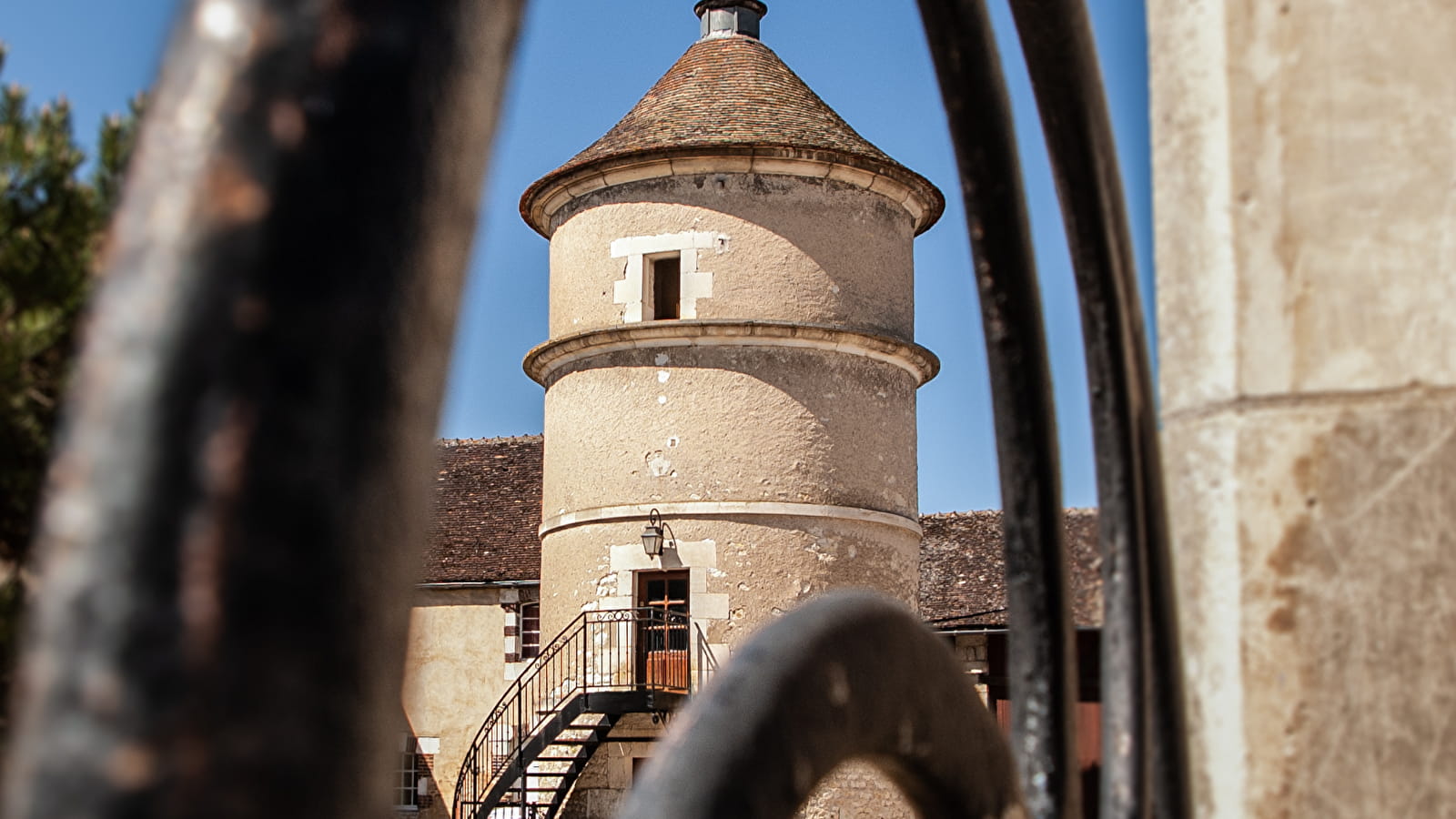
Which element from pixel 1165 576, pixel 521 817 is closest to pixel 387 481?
pixel 1165 576

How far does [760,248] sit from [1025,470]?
14730 mm

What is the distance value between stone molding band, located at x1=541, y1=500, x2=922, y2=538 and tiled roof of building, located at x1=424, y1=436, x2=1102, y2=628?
2751 mm

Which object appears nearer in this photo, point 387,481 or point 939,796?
→ point 387,481

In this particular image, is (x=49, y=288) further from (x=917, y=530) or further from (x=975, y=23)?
(x=917, y=530)

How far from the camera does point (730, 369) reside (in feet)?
→ 50.8

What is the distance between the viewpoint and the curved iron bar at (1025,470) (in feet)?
3.15

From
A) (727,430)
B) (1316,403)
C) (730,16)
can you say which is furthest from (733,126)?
(1316,403)

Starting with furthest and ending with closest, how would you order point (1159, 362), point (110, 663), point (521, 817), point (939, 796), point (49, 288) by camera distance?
1. point (521, 817)
2. point (49, 288)
3. point (1159, 362)
4. point (939, 796)
5. point (110, 663)

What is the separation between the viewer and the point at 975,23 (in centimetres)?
90

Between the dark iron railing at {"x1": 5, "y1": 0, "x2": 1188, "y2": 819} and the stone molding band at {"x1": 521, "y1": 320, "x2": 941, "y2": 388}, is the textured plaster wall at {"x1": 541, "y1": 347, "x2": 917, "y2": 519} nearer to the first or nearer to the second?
the stone molding band at {"x1": 521, "y1": 320, "x2": 941, "y2": 388}

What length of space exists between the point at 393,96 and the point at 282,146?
0.03m

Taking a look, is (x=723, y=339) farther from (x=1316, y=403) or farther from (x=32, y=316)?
(x=1316, y=403)

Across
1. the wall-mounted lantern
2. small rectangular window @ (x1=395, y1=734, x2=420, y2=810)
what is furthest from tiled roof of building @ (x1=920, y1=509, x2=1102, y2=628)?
small rectangular window @ (x1=395, y1=734, x2=420, y2=810)


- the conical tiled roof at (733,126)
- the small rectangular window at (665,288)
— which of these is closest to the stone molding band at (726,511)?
the small rectangular window at (665,288)
